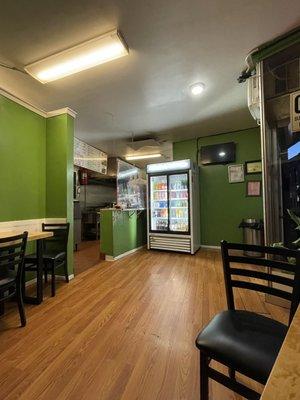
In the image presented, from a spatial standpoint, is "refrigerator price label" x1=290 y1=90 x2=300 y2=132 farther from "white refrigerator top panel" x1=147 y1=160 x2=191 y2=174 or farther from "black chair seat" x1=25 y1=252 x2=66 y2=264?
"black chair seat" x1=25 y1=252 x2=66 y2=264

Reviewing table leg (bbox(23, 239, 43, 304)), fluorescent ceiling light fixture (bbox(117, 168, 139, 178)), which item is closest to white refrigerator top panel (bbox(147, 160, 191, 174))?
fluorescent ceiling light fixture (bbox(117, 168, 139, 178))

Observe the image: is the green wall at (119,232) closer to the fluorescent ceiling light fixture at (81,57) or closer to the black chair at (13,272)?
the black chair at (13,272)

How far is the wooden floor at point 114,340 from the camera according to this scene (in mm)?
1255

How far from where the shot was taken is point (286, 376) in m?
0.42

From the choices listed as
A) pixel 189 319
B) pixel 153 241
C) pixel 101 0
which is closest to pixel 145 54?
pixel 101 0

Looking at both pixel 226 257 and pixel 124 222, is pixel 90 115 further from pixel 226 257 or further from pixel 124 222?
pixel 226 257

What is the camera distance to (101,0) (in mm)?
1624

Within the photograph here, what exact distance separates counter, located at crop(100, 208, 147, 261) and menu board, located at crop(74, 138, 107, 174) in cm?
154

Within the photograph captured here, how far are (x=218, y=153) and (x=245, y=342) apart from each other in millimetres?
4278

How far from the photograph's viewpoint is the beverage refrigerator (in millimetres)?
4375

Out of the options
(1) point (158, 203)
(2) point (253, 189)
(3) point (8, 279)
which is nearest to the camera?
(3) point (8, 279)

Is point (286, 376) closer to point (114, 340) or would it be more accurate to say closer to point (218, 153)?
point (114, 340)

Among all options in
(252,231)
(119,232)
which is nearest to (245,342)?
(119,232)

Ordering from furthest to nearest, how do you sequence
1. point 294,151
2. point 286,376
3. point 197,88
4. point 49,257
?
point 197,88, point 49,257, point 294,151, point 286,376
